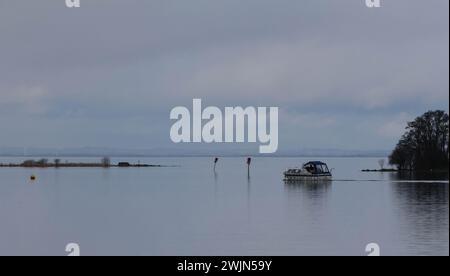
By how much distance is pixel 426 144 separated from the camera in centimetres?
8881

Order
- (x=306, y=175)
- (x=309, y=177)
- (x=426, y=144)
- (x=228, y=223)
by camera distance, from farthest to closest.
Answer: (x=426, y=144)
(x=309, y=177)
(x=306, y=175)
(x=228, y=223)

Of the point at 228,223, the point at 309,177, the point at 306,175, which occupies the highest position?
the point at 306,175

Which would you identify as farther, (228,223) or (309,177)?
(309,177)

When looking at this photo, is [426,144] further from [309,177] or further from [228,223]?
[228,223]

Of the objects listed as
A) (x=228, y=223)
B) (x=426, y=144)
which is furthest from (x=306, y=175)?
(x=228, y=223)

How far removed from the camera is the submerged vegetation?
86438 mm

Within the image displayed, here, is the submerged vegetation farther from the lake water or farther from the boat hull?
the lake water

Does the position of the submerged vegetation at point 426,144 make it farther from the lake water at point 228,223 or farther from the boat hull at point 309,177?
the lake water at point 228,223

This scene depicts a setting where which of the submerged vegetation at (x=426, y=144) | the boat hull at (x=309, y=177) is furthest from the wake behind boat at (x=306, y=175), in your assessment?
the submerged vegetation at (x=426, y=144)

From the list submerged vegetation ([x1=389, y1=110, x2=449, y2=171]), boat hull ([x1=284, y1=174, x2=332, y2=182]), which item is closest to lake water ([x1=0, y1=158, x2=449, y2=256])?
boat hull ([x1=284, y1=174, x2=332, y2=182])

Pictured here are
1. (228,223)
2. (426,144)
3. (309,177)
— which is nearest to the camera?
(228,223)

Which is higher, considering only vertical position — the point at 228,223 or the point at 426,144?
the point at 426,144
